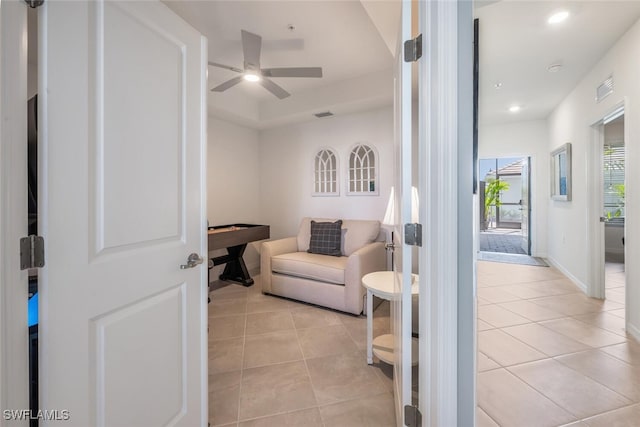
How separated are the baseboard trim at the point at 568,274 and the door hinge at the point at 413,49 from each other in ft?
12.3

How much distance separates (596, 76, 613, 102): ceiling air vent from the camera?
2.61 metres

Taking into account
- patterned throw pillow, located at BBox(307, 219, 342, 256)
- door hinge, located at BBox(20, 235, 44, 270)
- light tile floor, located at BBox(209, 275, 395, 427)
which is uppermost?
door hinge, located at BBox(20, 235, 44, 270)

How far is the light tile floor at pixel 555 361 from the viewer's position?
148cm

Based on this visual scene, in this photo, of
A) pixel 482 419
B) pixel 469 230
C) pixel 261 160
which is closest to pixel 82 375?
pixel 469 230

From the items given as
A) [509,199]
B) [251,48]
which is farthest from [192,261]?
[509,199]

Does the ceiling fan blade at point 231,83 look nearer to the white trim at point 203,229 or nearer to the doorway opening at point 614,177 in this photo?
the white trim at point 203,229

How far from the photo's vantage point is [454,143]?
91 centimetres

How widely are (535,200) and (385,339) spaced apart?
4385 millimetres

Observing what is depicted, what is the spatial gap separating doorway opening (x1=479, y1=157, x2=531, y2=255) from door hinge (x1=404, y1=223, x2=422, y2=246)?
162 inches

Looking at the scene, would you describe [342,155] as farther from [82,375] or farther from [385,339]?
[82,375]

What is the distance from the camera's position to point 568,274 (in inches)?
148

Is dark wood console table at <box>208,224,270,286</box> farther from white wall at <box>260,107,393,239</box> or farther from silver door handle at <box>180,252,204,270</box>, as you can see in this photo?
silver door handle at <box>180,252,204,270</box>

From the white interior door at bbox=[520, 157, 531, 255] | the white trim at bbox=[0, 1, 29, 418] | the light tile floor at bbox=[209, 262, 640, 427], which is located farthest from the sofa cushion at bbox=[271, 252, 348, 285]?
the white interior door at bbox=[520, 157, 531, 255]

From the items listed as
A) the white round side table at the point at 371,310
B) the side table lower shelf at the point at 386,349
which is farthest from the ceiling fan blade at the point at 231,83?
the side table lower shelf at the point at 386,349
